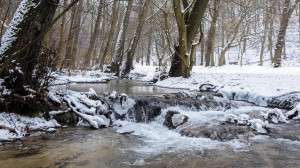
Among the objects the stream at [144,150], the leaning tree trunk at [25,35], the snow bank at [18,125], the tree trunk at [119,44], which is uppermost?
the tree trunk at [119,44]

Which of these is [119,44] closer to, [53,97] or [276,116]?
[53,97]

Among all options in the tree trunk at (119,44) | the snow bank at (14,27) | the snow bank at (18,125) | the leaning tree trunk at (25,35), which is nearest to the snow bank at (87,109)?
the snow bank at (18,125)

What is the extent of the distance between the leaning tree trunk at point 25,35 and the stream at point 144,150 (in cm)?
117

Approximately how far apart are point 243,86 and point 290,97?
193 centimetres

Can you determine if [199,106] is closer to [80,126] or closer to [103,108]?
[103,108]

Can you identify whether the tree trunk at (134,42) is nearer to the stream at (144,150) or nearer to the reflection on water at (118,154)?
the stream at (144,150)

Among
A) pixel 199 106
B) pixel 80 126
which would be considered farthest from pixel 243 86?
pixel 80 126

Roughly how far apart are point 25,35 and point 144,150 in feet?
9.19

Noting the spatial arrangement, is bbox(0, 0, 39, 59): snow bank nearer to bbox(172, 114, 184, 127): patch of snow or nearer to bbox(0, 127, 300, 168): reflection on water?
bbox(0, 127, 300, 168): reflection on water

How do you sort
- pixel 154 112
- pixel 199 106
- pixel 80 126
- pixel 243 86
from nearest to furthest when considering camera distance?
pixel 80 126
pixel 154 112
pixel 199 106
pixel 243 86

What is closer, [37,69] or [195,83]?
[37,69]

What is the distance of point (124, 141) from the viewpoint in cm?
362

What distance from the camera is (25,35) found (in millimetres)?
3588

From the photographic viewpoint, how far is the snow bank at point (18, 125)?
10.1 ft
